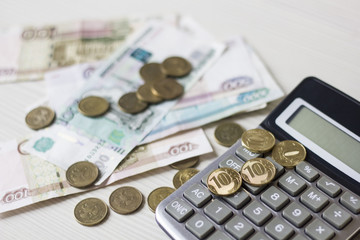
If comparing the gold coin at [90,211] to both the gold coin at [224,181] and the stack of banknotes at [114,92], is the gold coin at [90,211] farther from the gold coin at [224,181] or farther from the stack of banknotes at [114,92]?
the gold coin at [224,181]

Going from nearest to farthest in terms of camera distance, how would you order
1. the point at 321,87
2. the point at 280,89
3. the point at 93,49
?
the point at 321,87
the point at 280,89
the point at 93,49

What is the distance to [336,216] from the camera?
1.69ft

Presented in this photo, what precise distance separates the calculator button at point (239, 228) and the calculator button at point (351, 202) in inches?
4.2

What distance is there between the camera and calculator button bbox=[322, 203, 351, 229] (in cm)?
51

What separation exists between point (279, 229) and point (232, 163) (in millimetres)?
102

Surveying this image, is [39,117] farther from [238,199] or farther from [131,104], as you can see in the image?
[238,199]

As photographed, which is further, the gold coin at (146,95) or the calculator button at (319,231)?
the gold coin at (146,95)

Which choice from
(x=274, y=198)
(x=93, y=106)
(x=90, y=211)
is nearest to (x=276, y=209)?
(x=274, y=198)

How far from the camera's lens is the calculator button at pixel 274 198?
53 cm

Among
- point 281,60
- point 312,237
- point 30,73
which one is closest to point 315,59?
point 281,60

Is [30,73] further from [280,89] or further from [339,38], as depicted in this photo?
[339,38]

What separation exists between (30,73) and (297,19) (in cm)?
47

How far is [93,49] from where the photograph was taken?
838 millimetres

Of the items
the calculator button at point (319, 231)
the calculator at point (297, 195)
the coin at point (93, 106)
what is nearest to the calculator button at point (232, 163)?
the calculator at point (297, 195)
